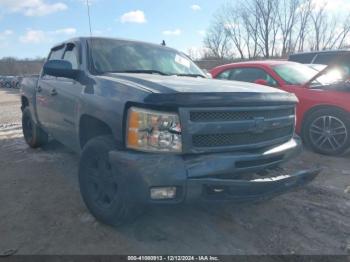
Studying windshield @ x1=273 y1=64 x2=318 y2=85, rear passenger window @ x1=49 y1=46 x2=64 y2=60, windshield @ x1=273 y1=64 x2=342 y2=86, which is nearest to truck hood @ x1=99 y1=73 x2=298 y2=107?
rear passenger window @ x1=49 y1=46 x2=64 y2=60

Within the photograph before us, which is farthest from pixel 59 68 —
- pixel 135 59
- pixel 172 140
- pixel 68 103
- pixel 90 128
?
pixel 172 140

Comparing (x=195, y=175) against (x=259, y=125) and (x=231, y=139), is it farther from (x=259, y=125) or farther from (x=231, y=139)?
(x=259, y=125)

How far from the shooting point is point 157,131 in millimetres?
2670

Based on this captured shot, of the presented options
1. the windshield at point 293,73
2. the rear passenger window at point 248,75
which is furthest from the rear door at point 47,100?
the windshield at point 293,73

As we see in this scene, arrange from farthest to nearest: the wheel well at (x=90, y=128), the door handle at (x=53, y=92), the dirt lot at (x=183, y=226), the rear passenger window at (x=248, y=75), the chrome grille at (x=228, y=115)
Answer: the rear passenger window at (x=248, y=75) < the door handle at (x=53, y=92) < the wheel well at (x=90, y=128) < the dirt lot at (x=183, y=226) < the chrome grille at (x=228, y=115)

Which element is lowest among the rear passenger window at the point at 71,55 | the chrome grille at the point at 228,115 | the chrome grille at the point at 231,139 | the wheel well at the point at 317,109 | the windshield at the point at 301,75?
the wheel well at the point at 317,109

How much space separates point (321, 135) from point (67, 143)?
3.90 meters

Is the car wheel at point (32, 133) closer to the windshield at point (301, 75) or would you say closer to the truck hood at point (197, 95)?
the truck hood at point (197, 95)

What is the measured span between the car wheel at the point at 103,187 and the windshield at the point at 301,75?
4193 millimetres

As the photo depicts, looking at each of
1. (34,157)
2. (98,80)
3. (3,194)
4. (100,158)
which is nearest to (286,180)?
(100,158)

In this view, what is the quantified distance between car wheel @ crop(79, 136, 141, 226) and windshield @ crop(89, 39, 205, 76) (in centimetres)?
98

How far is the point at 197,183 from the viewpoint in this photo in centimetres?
260

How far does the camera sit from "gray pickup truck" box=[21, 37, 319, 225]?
8.67ft

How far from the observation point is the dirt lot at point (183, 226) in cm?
288
